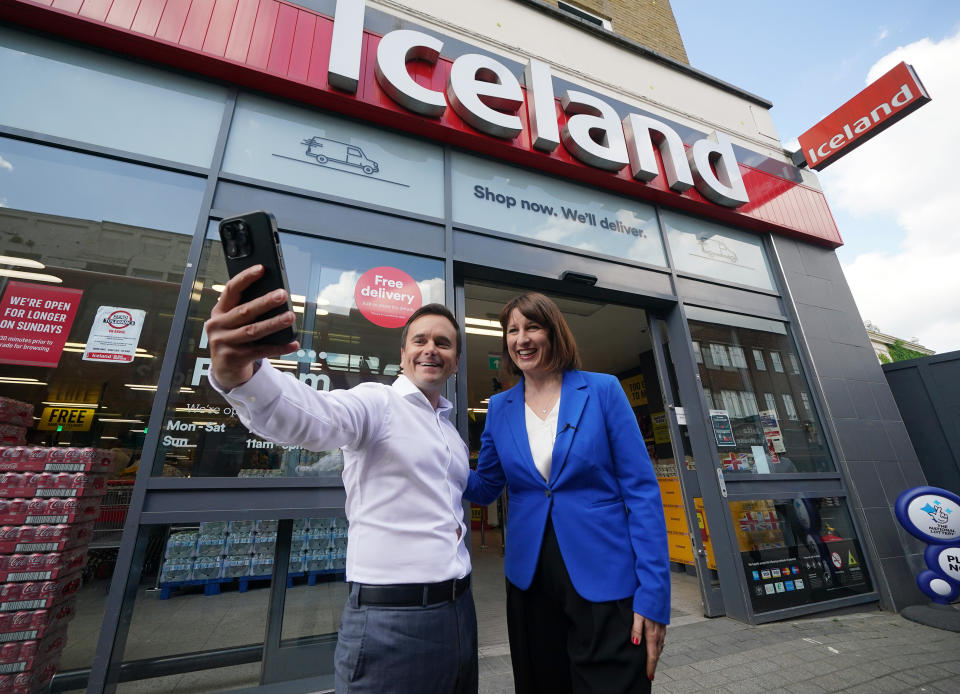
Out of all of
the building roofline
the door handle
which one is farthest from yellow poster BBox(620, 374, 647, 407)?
the building roofline

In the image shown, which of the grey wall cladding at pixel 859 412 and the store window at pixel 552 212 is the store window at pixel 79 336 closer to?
the store window at pixel 552 212

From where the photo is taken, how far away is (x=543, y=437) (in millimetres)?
1457

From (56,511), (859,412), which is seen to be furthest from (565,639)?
(859,412)

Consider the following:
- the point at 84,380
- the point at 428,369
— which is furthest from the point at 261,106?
→ the point at 428,369

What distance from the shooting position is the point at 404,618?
103 cm

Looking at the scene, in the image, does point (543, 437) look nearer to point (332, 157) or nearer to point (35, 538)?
point (35, 538)

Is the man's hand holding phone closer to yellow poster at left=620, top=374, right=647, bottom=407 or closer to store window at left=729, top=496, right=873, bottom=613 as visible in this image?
store window at left=729, top=496, right=873, bottom=613

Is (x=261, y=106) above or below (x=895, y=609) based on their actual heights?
above

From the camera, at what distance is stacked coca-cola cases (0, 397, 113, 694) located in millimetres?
1763

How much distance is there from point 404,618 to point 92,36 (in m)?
4.03

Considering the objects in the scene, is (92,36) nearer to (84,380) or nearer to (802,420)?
(84,380)

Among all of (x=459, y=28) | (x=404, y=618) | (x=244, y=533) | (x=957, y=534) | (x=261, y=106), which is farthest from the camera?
(x=459, y=28)

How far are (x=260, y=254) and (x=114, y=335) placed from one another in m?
2.28

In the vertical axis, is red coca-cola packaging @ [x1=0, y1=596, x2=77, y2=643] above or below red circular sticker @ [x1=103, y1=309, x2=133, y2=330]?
below
